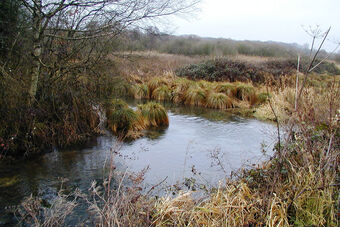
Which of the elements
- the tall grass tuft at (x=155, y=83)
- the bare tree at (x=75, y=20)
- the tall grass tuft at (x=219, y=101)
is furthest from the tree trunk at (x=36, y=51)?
the tall grass tuft at (x=155, y=83)

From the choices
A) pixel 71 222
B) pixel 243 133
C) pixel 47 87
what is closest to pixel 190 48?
pixel 243 133

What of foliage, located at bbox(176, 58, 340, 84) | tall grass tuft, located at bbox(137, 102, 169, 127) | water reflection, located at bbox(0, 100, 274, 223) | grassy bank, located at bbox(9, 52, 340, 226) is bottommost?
water reflection, located at bbox(0, 100, 274, 223)

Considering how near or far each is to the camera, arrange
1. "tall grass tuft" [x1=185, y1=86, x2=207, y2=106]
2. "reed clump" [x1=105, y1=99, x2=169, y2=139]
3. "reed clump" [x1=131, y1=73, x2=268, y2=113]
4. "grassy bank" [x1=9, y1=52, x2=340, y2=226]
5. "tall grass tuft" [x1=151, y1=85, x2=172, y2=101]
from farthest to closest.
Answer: "tall grass tuft" [x1=151, y1=85, x2=172, y2=101]
"tall grass tuft" [x1=185, y1=86, x2=207, y2=106]
"reed clump" [x1=131, y1=73, x2=268, y2=113]
"reed clump" [x1=105, y1=99, x2=169, y2=139]
"grassy bank" [x1=9, y1=52, x2=340, y2=226]

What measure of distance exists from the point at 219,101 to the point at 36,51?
838 centimetres

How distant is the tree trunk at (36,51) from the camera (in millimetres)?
6613

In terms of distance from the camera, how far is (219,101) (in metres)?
13.7

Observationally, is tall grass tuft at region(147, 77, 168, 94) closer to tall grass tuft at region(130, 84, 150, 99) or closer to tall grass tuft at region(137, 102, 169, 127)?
tall grass tuft at region(130, 84, 150, 99)

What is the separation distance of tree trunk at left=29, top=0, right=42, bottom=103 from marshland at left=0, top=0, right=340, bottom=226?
23mm

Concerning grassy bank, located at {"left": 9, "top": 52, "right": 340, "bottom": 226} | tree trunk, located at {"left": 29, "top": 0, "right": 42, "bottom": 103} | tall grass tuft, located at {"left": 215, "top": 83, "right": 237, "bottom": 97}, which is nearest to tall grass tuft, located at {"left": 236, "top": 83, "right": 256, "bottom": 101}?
tall grass tuft, located at {"left": 215, "top": 83, "right": 237, "bottom": 97}

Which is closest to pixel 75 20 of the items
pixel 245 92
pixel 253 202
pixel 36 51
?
pixel 36 51

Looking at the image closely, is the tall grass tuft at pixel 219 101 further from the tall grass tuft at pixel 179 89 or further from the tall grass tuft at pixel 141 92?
the tall grass tuft at pixel 141 92

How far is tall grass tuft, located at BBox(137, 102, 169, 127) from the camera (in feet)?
32.4

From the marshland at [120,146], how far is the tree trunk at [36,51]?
2cm

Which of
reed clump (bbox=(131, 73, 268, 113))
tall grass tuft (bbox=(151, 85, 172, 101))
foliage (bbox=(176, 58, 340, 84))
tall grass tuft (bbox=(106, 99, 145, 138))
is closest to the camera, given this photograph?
tall grass tuft (bbox=(106, 99, 145, 138))
